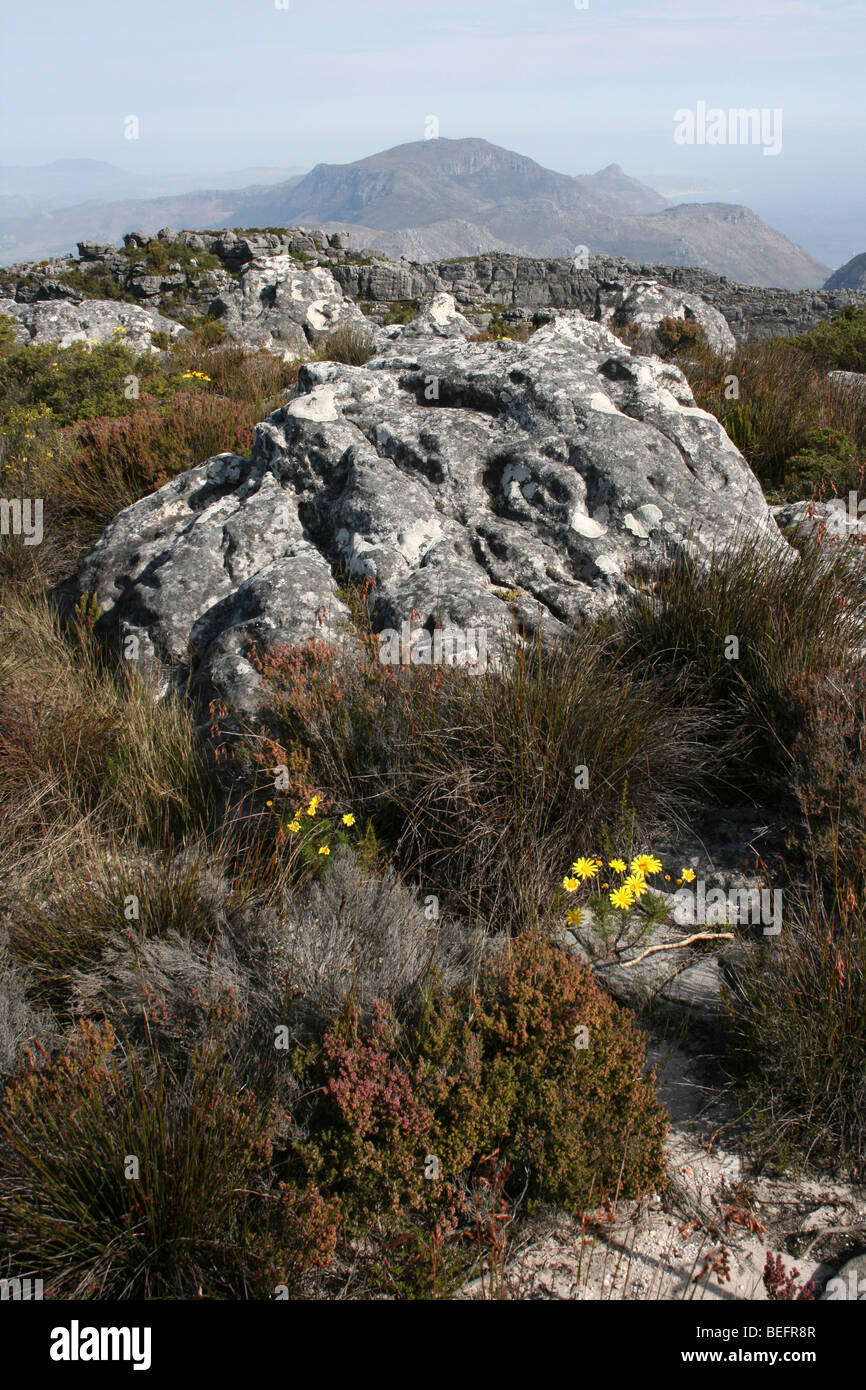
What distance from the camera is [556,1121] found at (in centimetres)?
208

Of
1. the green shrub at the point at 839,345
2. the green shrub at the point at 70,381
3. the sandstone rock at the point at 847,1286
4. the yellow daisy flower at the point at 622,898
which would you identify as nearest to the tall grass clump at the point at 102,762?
the yellow daisy flower at the point at 622,898

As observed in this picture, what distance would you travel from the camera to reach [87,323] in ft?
45.3

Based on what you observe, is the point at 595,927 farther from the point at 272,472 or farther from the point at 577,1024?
the point at 272,472

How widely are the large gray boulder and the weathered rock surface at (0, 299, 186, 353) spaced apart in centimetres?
993

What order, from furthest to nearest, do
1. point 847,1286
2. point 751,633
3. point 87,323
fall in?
point 87,323 < point 751,633 < point 847,1286

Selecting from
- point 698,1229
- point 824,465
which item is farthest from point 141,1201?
point 824,465

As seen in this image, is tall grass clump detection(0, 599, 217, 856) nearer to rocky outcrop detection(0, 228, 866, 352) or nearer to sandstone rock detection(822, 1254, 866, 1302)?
sandstone rock detection(822, 1254, 866, 1302)

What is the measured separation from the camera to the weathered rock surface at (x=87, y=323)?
43.4 ft

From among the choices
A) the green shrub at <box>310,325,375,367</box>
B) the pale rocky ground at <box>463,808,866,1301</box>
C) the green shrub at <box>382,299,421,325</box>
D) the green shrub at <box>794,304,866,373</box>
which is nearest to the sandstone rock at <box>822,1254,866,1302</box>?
the pale rocky ground at <box>463,808,866,1301</box>

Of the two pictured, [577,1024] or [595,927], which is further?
[595,927]

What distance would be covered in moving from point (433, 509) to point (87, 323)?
41.7 feet

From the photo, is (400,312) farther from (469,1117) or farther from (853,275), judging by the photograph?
(853,275)
